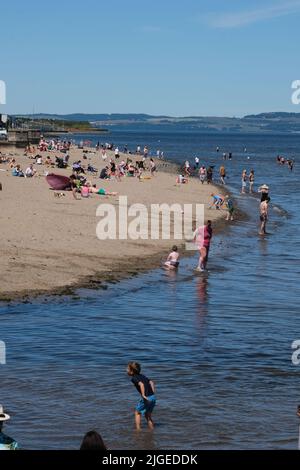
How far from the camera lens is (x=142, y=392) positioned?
12.5 meters

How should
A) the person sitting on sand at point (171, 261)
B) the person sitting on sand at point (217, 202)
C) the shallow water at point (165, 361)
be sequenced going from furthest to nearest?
1. the person sitting on sand at point (217, 202)
2. the person sitting on sand at point (171, 261)
3. the shallow water at point (165, 361)

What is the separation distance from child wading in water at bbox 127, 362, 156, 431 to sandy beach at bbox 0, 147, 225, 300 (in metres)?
7.95

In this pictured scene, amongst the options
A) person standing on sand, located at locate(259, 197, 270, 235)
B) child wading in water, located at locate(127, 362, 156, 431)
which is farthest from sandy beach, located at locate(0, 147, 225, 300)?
child wading in water, located at locate(127, 362, 156, 431)

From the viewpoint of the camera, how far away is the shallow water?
1274 centimetres

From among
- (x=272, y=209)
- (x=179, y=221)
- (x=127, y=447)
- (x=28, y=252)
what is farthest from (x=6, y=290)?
(x=272, y=209)

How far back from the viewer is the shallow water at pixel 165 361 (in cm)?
1274

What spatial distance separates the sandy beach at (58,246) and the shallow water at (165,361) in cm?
104

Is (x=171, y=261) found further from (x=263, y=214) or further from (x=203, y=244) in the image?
(x=263, y=214)

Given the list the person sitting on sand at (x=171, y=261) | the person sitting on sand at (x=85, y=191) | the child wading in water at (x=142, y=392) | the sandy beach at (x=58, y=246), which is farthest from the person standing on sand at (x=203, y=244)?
the person sitting on sand at (x=85, y=191)

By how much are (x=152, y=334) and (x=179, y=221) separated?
1877cm

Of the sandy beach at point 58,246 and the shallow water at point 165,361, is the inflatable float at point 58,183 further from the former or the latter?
the shallow water at point 165,361

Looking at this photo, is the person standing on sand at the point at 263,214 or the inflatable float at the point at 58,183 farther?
the inflatable float at the point at 58,183

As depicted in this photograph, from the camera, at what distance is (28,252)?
24812 mm

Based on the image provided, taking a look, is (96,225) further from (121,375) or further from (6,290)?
(121,375)
